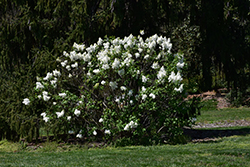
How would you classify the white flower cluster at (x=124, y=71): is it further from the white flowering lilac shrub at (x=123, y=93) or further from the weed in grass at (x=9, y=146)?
the weed in grass at (x=9, y=146)

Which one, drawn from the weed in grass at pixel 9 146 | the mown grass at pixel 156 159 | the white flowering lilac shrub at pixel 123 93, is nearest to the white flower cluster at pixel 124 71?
the white flowering lilac shrub at pixel 123 93

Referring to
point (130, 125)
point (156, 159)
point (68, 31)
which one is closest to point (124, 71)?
point (130, 125)

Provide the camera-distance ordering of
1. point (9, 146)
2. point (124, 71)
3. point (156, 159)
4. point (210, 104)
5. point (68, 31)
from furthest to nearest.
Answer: point (210, 104) < point (68, 31) < point (9, 146) < point (124, 71) < point (156, 159)

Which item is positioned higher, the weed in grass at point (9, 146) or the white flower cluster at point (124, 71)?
the white flower cluster at point (124, 71)

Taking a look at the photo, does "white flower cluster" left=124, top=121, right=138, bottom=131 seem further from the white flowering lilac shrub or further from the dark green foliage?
the dark green foliage

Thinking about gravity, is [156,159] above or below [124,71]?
below

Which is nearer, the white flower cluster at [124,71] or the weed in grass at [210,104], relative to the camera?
the white flower cluster at [124,71]

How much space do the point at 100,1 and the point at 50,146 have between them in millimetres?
4827

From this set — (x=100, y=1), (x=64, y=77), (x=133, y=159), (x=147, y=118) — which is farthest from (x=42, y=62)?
(x=133, y=159)

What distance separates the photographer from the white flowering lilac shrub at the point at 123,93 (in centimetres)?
902

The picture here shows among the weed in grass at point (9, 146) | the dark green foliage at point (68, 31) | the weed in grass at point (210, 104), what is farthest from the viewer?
the weed in grass at point (210, 104)

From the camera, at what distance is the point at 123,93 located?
30.9 feet

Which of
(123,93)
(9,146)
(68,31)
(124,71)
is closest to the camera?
(124,71)

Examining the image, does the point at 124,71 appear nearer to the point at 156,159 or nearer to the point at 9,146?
the point at 156,159
